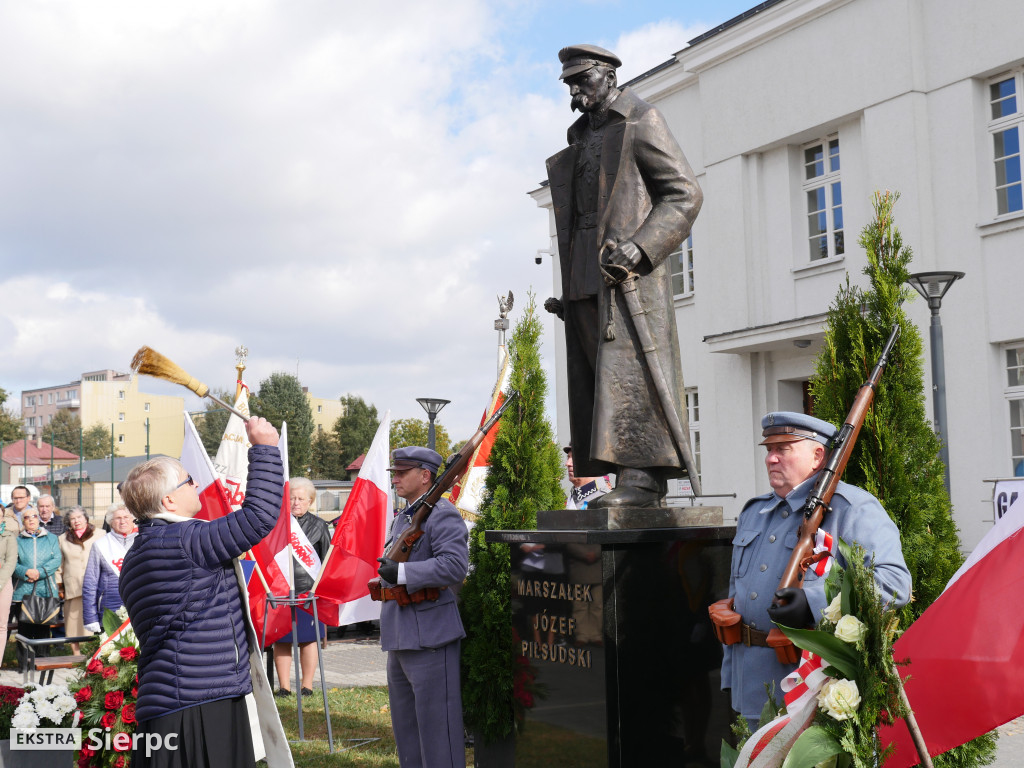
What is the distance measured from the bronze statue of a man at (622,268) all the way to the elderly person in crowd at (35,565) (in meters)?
8.34

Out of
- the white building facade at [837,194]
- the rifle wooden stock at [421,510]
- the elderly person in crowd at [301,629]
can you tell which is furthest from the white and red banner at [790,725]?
the white building facade at [837,194]

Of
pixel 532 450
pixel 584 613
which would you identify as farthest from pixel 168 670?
pixel 532 450

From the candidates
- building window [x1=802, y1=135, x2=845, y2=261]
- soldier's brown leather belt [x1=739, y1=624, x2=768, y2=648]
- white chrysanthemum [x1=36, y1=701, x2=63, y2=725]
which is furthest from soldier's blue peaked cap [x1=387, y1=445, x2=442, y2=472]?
building window [x1=802, y1=135, x2=845, y2=261]

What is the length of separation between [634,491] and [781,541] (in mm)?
1025

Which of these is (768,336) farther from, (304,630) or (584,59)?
(584,59)

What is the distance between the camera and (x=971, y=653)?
7.52 feet

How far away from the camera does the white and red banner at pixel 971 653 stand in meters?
2.22

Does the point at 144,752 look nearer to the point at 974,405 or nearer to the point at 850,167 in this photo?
the point at 974,405

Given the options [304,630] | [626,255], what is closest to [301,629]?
[304,630]

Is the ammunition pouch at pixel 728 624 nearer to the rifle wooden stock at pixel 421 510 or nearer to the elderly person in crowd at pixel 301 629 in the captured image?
the rifle wooden stock at pixel 421 510

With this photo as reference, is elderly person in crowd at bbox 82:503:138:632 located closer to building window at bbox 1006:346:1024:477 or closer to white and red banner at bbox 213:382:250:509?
white and red banner at bbox 213:382:250:509

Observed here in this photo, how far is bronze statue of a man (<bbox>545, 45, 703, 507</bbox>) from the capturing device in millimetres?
4793

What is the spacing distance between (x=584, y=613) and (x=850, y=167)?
43.7ft

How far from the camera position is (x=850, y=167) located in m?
16.0
